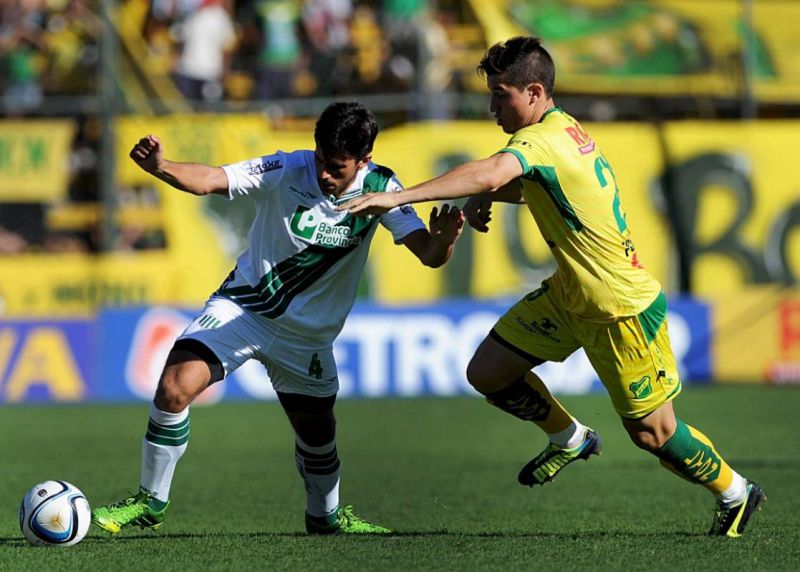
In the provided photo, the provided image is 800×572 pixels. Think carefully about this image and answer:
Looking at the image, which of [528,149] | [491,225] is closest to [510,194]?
[528,149]

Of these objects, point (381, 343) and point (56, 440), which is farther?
point (381, 343)

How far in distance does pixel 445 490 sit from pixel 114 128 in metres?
9.61

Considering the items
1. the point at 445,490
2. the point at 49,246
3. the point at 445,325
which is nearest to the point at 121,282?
the point at 49,246

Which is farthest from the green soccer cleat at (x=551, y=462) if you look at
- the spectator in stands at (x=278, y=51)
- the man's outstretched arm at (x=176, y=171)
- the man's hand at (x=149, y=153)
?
the spectator in stands at (x=278, y=51)

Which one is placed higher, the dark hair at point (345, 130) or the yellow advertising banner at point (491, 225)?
the dark hair at point (345, 130)

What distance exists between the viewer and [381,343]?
1705 centimetres

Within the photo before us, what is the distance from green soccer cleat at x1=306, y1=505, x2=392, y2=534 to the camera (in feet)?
24.6

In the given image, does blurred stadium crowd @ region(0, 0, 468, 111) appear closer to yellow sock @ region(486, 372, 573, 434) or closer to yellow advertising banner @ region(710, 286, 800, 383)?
yellow advertising banner @ region(710, 286, 800, 383)

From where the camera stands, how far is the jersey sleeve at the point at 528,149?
639cm

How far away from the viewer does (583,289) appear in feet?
22.6

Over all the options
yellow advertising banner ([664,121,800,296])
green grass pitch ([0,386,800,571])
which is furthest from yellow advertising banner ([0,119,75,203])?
yellow advertising banner ([664,121,800,296])

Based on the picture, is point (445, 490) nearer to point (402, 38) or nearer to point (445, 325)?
point (445, 325)

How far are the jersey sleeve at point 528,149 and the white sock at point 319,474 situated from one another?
1960 mm

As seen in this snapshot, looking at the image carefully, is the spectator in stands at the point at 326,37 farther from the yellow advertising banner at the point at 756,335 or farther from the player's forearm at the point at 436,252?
the player's forearm at the point at 436,252
